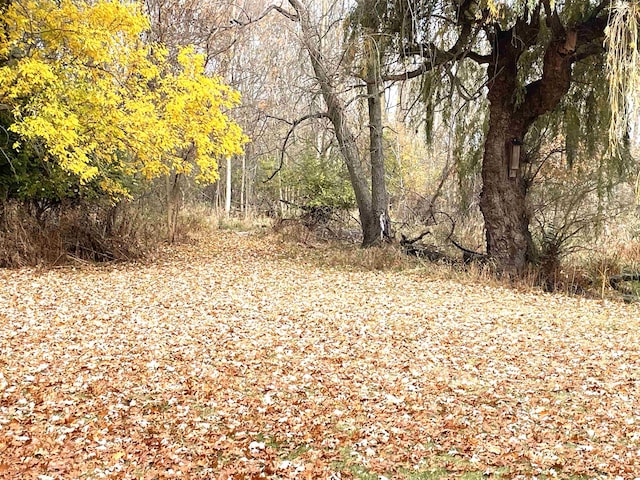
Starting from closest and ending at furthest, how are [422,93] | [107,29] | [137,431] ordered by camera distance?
[137,431] < [107,29] < [422,93]

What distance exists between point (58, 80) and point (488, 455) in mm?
6324

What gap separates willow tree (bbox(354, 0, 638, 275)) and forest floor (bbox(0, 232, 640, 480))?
1.69 m

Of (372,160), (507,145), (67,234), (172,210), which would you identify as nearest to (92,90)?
(67,234)

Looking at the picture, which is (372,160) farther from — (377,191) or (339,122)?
(339,122)

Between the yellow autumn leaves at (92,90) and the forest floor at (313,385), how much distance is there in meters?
2.07

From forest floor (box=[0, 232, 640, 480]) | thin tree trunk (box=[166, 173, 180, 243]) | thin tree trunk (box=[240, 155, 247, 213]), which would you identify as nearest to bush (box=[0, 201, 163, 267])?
thin tree trunk (box=[166, 173, 180, 243])

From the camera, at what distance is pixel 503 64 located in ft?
27.7

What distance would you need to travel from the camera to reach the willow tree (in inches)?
312

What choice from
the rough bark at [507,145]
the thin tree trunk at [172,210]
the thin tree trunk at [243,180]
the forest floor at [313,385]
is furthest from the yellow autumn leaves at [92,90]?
the thin tree trunk at [243,180]

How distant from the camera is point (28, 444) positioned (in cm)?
318

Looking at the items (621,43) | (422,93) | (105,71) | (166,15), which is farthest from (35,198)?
(621,43)

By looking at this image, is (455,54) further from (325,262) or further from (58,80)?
(58,80)

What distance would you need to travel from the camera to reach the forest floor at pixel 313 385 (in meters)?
3.01

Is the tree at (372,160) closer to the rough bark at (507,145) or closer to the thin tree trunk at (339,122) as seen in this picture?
the thin tree trunk at (339,122)
